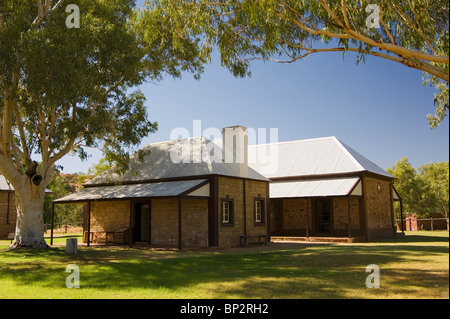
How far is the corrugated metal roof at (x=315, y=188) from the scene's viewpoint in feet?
74.1

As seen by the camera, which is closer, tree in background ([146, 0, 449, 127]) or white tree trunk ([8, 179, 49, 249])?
tree in background ([146, 0, 449, 127])

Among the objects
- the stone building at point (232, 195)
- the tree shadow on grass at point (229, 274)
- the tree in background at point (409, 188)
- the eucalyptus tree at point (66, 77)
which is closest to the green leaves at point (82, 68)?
the eucalyptus tree at point (66, 77)

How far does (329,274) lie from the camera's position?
9852 millimetres

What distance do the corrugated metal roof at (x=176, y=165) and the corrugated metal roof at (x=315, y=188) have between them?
3.31 metres

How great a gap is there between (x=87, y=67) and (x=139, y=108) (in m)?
3.72

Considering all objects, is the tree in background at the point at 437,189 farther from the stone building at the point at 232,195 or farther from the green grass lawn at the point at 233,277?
the green grass lawn at the point at 233,277

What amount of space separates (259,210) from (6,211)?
16.1 meters

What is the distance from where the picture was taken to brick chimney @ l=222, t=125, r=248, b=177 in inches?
832

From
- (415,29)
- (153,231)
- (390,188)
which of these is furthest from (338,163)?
(415,29)

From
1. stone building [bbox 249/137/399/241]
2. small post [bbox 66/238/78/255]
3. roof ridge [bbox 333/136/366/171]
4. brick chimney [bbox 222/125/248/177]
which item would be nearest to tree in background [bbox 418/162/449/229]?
stone building [bbox 249/137/399/241]

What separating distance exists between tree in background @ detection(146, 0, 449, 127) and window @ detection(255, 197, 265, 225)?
9770 mm

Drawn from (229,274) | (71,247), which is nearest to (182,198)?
(71,247)

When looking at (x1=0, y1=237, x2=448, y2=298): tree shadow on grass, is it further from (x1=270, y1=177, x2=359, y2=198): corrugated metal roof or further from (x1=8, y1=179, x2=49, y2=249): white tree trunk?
(x1=270, y1=177, x2=359, y2=198): corrugated metal roof
